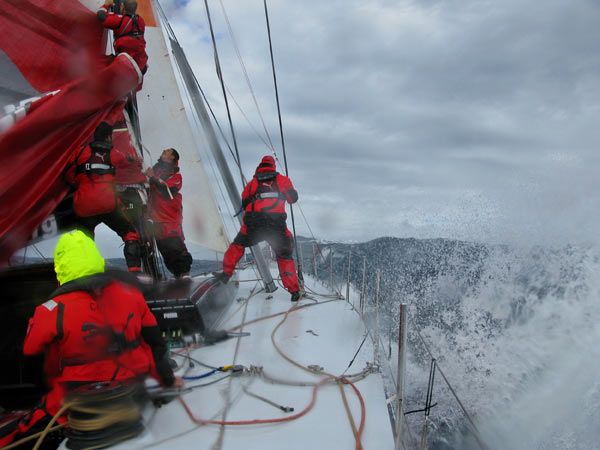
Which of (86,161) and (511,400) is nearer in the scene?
(511,400)

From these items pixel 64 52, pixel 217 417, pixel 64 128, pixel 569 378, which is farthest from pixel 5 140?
pixel 569 378

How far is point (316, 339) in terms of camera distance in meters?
3.12

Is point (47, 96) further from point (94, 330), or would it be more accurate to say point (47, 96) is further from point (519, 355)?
point (519, 355)

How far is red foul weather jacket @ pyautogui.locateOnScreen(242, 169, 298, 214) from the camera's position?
13.9ft

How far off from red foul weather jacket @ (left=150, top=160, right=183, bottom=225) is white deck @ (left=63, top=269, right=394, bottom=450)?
5.91 feet

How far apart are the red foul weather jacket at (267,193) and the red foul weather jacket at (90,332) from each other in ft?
8.02

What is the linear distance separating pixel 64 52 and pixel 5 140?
1411mm

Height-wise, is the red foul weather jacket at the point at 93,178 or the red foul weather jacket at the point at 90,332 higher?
the red foul weather jacket at the point at 93,178

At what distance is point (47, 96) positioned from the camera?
9.72ft

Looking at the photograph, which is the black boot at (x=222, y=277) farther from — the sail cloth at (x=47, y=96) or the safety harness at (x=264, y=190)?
the sail cloth at (x=47, y=96)

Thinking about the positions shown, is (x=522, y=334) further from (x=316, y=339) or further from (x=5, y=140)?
(x=5, y=140)

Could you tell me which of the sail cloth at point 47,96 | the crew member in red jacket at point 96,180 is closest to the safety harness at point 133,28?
the sail cloth at point 47,96

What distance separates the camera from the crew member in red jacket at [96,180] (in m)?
3.30

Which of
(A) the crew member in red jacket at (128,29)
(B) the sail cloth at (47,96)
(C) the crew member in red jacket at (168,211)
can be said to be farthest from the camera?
(C) the crew member in red jacket at (168,211)
